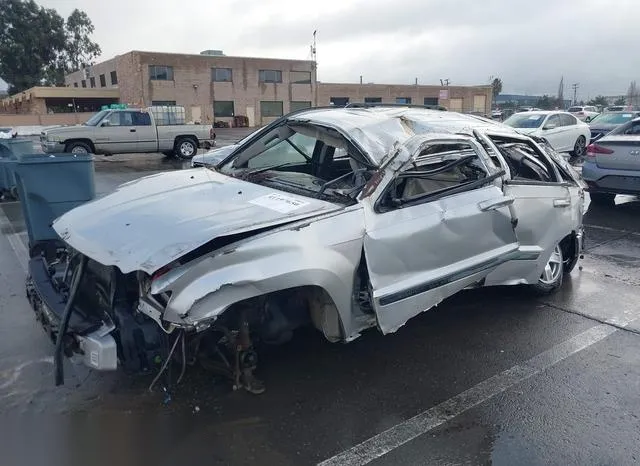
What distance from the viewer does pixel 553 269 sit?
17.1 ft

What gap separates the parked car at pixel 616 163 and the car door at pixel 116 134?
14053 mm

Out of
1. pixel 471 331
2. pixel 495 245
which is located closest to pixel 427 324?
pixel 471 331

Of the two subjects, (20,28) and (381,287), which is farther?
(20,28)

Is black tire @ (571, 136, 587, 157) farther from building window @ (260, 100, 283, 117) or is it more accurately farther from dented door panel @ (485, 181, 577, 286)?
building window @ (260, 100, 283, 117)

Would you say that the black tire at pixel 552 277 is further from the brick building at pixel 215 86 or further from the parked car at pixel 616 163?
the brick building at pixel 215 86

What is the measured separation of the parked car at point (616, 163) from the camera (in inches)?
321

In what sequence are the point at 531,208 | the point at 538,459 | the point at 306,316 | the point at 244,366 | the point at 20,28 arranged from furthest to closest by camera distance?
the point at 20,28 < the point at 531,208 < the point at 306,316 < the point at 244,366 < the point at 538,459

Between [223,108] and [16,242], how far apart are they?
39.3 m

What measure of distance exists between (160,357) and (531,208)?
3.31 m

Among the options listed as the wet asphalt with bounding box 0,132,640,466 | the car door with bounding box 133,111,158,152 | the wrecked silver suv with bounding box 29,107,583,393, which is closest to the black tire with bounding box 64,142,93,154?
the car door with bounding box 133,111,158,152

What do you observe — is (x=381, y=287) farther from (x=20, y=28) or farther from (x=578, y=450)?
(x=20, y=28)

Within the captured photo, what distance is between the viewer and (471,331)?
4.44 meters

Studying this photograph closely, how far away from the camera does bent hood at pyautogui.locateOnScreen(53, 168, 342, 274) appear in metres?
2.91

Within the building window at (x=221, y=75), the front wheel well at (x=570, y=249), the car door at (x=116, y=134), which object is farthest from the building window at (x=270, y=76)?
the front wheel well at (x=570, y=249)
